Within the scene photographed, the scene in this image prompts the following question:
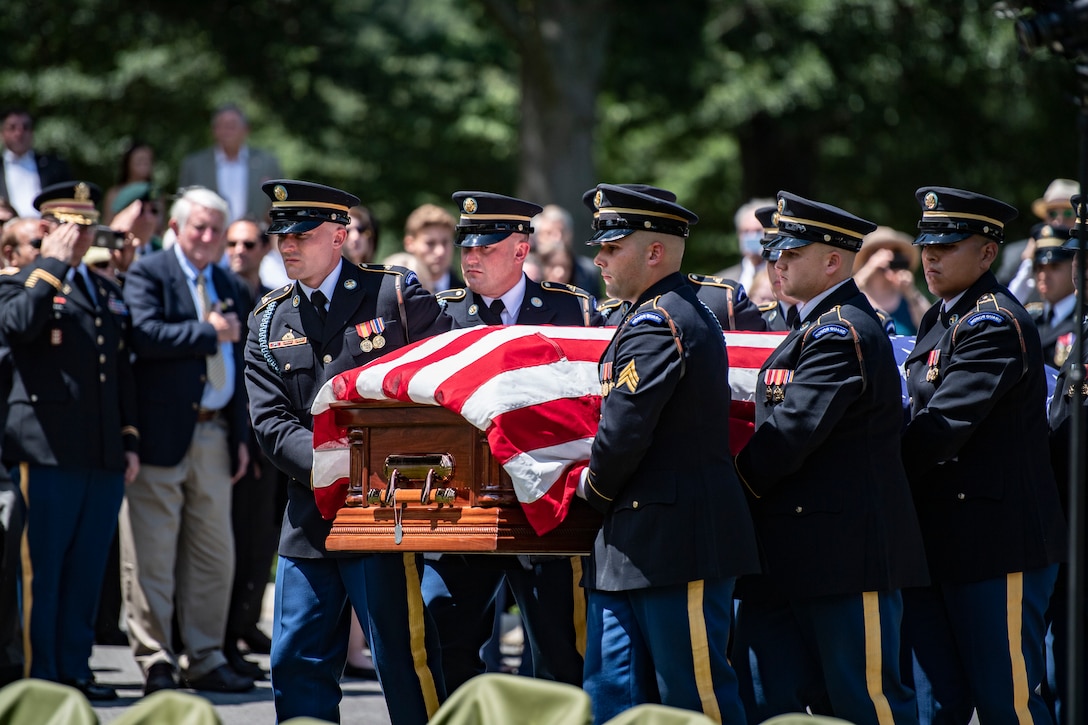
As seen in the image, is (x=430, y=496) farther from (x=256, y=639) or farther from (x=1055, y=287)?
(x=1055, y=287)

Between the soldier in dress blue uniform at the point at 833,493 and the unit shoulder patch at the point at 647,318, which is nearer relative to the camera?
the unit shoulder patch at the point at 647,318

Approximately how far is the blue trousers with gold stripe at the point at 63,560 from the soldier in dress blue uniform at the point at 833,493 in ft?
10.8

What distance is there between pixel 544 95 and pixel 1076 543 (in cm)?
1138

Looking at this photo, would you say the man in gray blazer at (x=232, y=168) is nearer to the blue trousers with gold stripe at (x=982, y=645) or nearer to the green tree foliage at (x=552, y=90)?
the green tree foliage at (x=552, y=90)

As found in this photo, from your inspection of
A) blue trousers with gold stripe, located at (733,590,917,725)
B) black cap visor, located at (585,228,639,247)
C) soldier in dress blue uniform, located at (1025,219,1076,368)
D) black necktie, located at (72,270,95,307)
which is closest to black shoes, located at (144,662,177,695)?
black necktie, located at (72,270,95,307)

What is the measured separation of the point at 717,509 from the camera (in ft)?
15.1

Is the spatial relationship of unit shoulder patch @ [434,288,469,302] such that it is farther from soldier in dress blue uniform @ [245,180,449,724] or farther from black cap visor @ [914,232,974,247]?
black cap visor @ [914,232,974,247]

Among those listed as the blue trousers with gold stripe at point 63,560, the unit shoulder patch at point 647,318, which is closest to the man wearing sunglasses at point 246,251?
the blue trousers with gold stripe at point 63,560

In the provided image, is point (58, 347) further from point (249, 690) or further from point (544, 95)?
point (544, 95)

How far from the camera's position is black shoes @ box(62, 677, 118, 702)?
6742mm

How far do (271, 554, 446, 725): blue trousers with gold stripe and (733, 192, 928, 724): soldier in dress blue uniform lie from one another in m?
1.15

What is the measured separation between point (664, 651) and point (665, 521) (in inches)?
15.7

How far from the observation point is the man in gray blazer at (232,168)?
35.2 ft

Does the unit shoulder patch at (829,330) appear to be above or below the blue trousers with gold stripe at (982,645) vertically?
above
